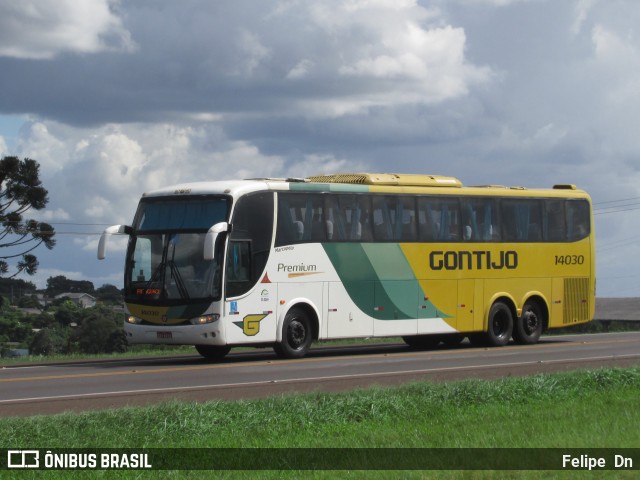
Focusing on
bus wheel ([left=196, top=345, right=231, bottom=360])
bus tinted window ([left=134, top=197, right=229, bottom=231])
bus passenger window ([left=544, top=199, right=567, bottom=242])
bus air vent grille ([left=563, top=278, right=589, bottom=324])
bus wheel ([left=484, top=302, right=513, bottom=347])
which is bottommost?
bus wheel ([left=196, top=345, right=231, bottom=360])

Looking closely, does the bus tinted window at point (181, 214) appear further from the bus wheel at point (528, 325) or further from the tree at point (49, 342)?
the tree at point (49, 342)

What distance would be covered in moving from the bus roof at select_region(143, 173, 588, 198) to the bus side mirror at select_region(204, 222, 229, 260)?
83 centimetres

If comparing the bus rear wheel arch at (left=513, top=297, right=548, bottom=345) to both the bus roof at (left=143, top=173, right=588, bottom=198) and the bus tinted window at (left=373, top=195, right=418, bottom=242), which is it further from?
the bus tinted window at (left=373, top=195, right=418, bottom=242)

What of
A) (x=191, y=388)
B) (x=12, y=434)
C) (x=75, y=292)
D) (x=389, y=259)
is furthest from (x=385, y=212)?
(x=75, y=292)

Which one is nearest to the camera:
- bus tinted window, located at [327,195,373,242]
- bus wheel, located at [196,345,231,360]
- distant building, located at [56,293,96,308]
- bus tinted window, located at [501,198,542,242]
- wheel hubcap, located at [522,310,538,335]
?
bus wheel, located at [196,345,231,360]

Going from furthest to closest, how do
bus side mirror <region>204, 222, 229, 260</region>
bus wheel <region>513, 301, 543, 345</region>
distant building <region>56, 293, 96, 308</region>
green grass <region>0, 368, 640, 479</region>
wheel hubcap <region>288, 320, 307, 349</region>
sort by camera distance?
distant building <region>56, 293, 96, 308</region>
bus wheel <region>513, 301, 543, 345</region>
wheel hubcap <region>288, 320, 307, 349</region>
bus side mirror <region>204, 222, 229, 260</region>
green grass <region>0, 368, 640, 479</region>

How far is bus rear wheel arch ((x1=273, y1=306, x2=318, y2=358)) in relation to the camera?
2486cm

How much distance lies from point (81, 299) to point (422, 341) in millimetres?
32110

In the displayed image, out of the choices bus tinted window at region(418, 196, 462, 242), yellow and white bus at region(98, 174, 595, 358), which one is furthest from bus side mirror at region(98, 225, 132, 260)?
bus tinted window at region(418, 196, 462, 242)

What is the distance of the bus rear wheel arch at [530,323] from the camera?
→ 30297mm

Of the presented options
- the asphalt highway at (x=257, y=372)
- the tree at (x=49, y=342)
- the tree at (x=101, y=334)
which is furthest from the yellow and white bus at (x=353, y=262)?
the tree at (x=49, y=342)

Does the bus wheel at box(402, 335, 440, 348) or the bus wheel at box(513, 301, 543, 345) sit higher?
the bus wheel at box(513, 301, 543, 345)

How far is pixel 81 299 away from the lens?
196 feet

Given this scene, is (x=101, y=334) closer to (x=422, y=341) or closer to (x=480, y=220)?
(x=422, y=341)
